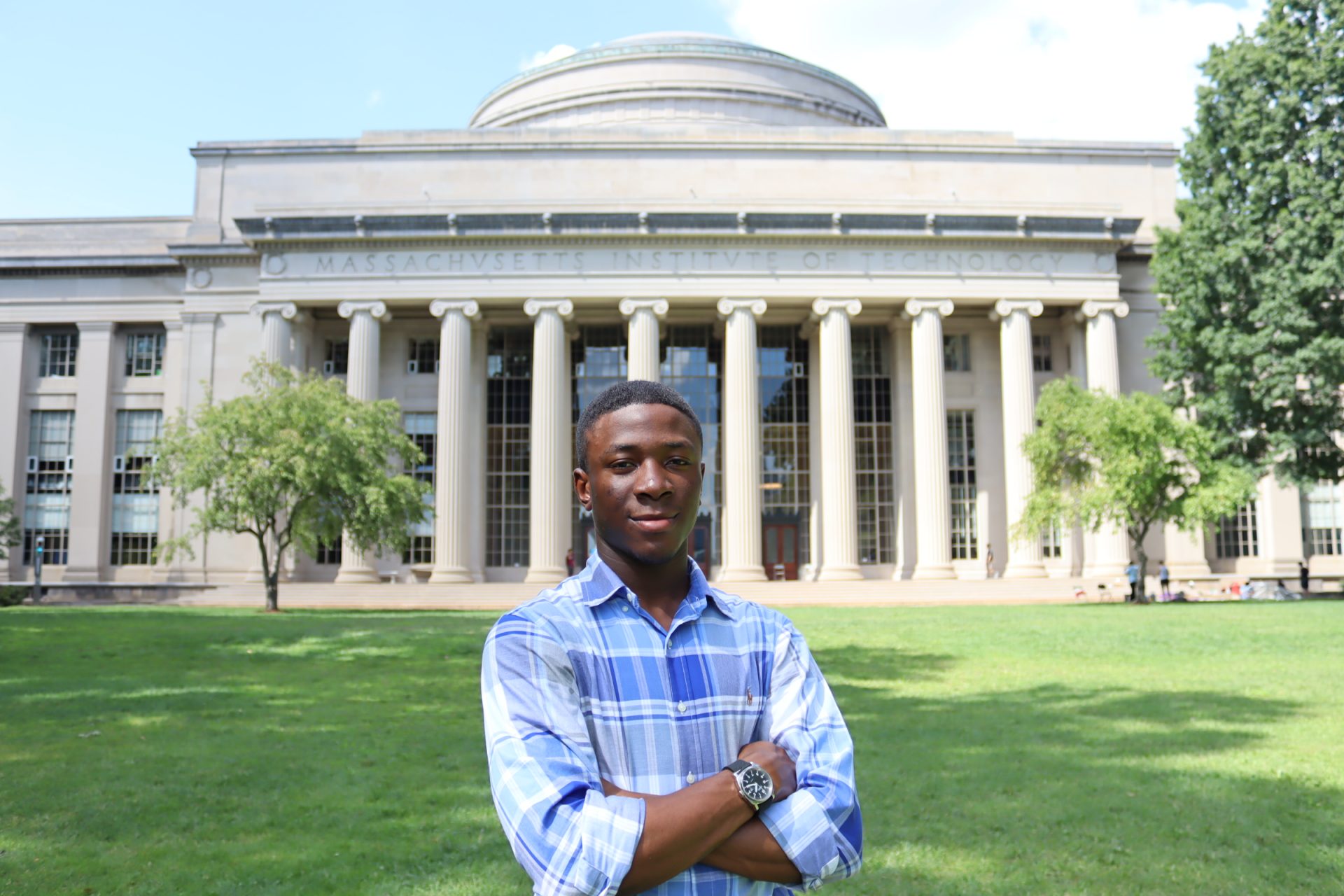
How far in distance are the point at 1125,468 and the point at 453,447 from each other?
26308mm

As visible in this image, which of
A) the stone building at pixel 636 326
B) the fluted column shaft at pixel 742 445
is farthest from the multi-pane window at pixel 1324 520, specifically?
the fluted column shaft at pixel 742 445

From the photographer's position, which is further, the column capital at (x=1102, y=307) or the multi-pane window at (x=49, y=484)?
the multi-pane window at (x=49, y=484)

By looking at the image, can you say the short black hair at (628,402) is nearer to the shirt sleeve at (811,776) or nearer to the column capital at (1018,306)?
the shirt sleeve at (811,776)

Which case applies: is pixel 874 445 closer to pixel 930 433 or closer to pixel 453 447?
pixel 930 433

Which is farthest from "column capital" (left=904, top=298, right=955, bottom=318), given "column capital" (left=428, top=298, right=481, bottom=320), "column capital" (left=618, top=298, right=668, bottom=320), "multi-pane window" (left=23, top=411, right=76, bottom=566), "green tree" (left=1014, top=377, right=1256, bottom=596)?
"multi-pane window" (left=23, top=411, right=76, bottom=566)

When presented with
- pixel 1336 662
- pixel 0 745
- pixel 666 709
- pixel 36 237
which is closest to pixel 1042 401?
pixel 1336 662

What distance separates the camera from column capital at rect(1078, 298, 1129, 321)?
46750mm

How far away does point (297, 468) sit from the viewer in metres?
30.7

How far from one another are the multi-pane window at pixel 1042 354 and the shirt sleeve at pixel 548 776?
51.4 m

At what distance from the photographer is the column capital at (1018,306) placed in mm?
46656

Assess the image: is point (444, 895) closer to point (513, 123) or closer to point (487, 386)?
point (487, 386)

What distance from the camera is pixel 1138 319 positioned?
49.2 meters

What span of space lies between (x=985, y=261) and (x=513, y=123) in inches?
1170

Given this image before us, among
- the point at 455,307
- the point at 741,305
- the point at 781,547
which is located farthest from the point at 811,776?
the point at 781,547
